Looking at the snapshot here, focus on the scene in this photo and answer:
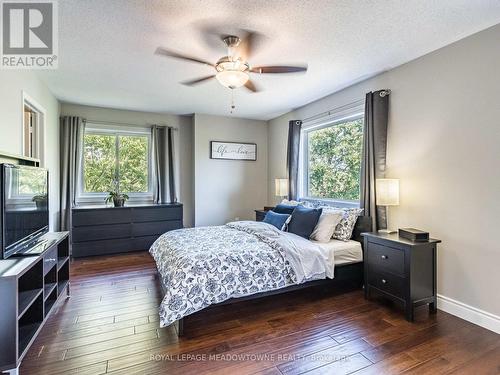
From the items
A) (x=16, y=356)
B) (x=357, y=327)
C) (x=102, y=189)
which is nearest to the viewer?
(x=16, y=356)

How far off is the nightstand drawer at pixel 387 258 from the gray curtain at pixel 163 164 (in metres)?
3.80

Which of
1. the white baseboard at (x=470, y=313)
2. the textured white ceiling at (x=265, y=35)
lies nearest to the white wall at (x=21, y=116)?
the textured white ceiling at (x=265, y=35)

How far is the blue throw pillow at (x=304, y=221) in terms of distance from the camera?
3371 millimetres

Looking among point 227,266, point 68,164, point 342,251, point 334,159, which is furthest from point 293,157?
point 68,164

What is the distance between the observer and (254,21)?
224cm

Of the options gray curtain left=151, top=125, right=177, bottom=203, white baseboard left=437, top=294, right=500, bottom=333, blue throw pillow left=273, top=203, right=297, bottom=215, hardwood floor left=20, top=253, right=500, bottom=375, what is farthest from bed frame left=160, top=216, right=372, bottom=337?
gray curtain left=151, top=125, right=177, bottom=203

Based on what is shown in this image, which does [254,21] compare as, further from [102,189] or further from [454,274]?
[102,189]

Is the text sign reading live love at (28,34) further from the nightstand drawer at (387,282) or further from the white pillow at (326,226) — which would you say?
the nightstand drawer at (387,282)

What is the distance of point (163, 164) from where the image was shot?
5.30m

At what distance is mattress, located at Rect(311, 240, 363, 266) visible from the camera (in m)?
3.04

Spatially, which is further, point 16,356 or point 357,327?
point 357,327

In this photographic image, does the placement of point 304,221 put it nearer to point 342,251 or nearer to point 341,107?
point 342,251

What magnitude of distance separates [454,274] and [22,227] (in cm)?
398

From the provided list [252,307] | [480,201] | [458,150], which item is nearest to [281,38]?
[458,150]
